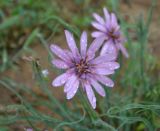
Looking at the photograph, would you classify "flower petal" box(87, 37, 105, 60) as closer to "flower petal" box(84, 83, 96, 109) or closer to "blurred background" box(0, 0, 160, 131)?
"flower petal" box(84, 83, 96, 109)

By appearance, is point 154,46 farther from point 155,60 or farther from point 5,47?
point 5,47

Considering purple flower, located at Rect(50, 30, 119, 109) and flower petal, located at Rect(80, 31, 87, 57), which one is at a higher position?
flower petal, located at Rect(80, 31, 87, 57)

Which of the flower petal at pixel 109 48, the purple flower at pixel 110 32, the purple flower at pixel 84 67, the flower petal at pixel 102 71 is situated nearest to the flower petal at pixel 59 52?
Answer: the purple flower at pixel 84 67

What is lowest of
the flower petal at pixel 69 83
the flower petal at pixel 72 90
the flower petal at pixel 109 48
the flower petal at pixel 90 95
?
the flower petal at pixel 90 95

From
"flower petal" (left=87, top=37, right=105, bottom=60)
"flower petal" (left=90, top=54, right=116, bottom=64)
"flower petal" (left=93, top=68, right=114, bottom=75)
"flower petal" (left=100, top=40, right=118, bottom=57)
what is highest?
"flower petal" (left=87, top=37, right=105, bottom=60)

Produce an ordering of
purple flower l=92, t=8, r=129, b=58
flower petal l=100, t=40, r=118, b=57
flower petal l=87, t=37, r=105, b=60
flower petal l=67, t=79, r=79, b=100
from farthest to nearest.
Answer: purple flower l=92, t=8, r=129, b=58, flower petal l=100, t=40, r=118, b=57, flower petal l=87, t=37, r=105, b=60, flower petal l=67, t=79, r=79, b=100

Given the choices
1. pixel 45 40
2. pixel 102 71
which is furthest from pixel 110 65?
pixel 45 40

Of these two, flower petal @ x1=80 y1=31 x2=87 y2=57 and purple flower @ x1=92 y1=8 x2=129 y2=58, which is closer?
flower petal @ x1=80 y1=31 x2=87 y2=57

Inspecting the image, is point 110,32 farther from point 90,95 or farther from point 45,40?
point 45,40

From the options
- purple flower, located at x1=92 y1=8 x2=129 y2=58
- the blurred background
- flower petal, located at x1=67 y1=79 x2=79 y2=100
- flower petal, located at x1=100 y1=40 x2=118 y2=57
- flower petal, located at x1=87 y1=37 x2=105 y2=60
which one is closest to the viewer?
flower petal, located at x1=67 y1=79 x2=79 y2=100

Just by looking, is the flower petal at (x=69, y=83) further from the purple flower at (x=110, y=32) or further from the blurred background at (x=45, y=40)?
the blurred background at (x=45, y=40)

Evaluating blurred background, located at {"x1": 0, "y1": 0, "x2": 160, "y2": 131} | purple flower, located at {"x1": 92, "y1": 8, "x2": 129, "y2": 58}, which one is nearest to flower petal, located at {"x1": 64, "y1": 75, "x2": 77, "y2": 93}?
purple flower, located at {"x1": 92, "y1": 8, "x2": 129, "y2": 58}
